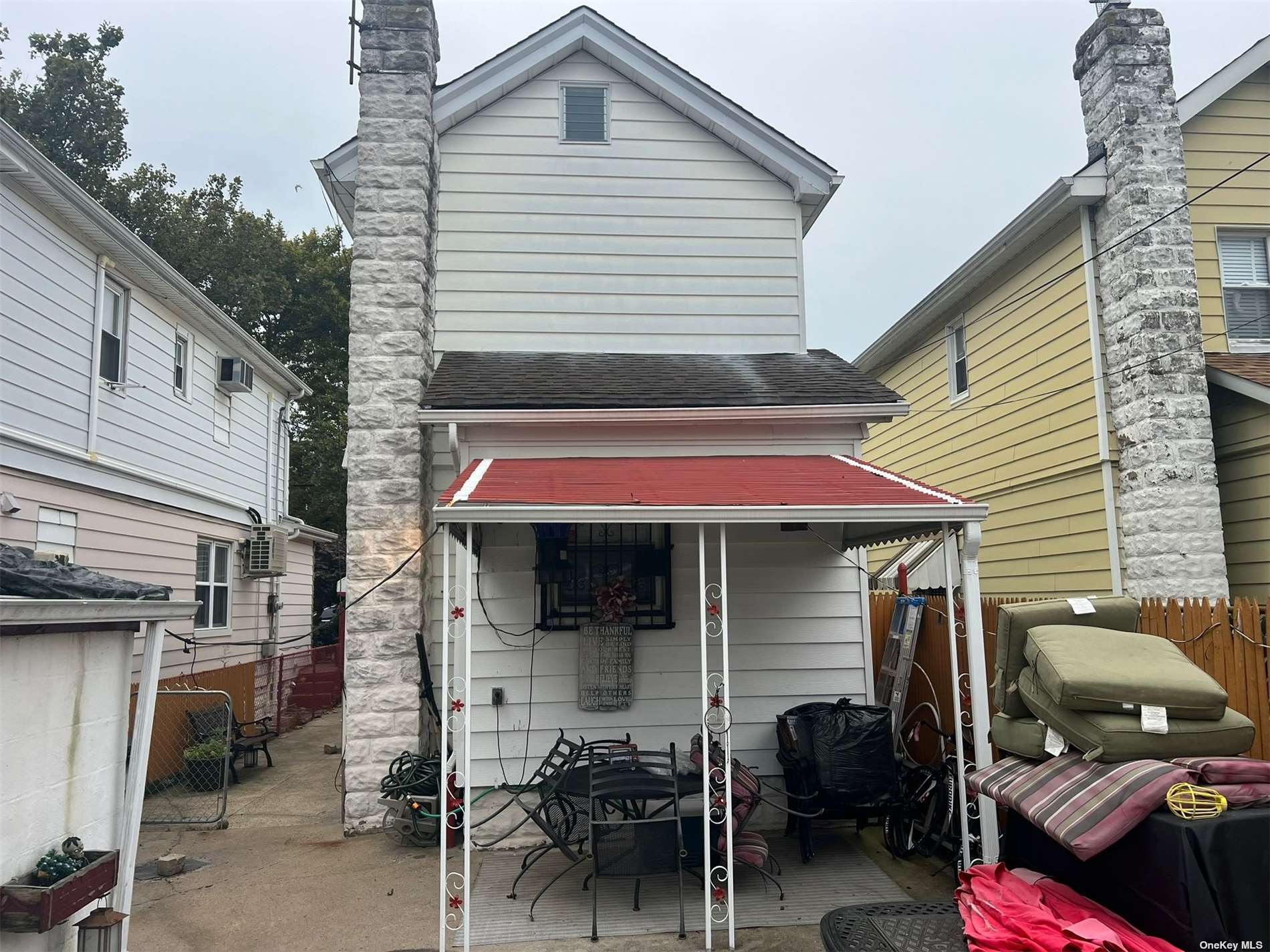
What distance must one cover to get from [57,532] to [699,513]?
6936mm

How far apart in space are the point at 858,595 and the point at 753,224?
3945 mm

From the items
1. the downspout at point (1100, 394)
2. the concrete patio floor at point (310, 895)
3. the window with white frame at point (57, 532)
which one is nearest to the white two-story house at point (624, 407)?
the concrete patio floor at point (310, 895)

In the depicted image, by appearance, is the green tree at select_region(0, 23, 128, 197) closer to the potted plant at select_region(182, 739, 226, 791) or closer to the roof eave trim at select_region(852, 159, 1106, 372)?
the potted plant at select_region(182, 739, 226, 791)

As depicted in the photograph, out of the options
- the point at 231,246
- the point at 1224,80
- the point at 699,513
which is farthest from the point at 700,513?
the point at 231,246

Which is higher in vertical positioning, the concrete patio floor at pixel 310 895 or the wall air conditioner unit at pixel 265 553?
the wall air conditioner unit at pixel 265 553

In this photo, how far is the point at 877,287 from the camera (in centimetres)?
2684

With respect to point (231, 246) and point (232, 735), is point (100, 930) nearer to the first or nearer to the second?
point (232, 735)

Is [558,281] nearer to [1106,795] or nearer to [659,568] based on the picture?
[659,568]

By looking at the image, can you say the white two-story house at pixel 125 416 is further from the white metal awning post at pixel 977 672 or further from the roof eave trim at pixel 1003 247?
the roof eave trim at pixel 1003 247

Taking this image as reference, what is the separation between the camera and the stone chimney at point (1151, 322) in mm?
7172

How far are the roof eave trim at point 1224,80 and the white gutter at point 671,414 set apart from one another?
16.3 feet

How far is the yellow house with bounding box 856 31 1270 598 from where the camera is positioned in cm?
733

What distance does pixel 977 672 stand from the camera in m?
4.97

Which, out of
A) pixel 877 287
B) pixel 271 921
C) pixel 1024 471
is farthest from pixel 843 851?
pixel 877 287
